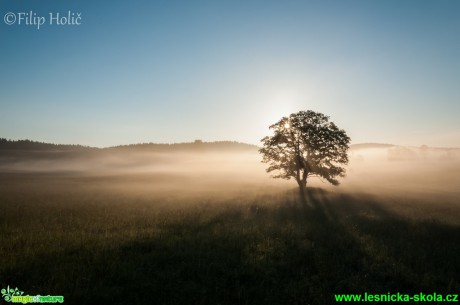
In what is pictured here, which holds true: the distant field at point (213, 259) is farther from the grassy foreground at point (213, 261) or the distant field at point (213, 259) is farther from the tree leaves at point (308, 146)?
the tree leaves at point (308, 146)

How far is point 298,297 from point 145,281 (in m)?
4.51

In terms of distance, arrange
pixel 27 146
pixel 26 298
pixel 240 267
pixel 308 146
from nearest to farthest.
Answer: pixel 26 298, pixel 240 267, pixel 308 146, pixel 27 146

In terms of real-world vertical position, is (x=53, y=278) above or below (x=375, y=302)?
above

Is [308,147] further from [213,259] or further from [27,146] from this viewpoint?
[27,146]

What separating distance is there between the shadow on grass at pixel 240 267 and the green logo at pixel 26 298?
19 centimetres

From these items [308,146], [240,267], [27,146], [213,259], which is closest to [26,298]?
[213,259]

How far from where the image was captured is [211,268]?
975cm

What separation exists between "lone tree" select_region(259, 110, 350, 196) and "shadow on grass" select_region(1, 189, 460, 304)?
70.8 feet

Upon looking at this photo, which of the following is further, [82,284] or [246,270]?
[246,270]

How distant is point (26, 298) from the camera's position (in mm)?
7027

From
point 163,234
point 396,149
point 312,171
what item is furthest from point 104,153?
point 396,149

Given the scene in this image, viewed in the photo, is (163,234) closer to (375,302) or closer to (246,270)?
(246,270)

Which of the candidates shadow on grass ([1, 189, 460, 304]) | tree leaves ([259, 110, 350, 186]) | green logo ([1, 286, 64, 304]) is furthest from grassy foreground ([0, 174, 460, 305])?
tree leaves ([259, 110, 350, 186])

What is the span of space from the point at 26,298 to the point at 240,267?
6.07 metres
